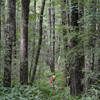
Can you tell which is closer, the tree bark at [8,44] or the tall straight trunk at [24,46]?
the tree bark at [8,44]

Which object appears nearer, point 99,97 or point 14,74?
point 99,97

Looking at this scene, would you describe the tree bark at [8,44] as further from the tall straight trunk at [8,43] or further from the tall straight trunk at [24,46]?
the tall straight trunk at [24,46]

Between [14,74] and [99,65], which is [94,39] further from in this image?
[14,74]

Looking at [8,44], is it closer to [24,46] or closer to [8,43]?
[8,43]

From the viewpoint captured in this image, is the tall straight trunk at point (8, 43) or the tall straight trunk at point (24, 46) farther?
the tall straight trunk at point (24, 46)

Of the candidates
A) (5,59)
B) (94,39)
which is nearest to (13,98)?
(5,59)

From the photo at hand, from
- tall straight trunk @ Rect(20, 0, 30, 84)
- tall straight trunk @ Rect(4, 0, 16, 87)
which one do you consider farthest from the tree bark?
tall straight trunk @ Rect(20, 0, 30, 84)

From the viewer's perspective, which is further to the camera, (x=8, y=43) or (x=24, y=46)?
(x=24, y=46)

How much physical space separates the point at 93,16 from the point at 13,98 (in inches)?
173

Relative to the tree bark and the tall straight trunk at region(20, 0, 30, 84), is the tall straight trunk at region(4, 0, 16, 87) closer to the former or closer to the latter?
the tree bark

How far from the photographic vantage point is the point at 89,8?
17.4 ft

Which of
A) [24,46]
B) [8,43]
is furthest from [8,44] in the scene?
[24,46]

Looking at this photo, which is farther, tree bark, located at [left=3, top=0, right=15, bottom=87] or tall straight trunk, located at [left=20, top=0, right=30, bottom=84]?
tall straight trunk, located at [left=20, top=0, right=30, bottom=84]

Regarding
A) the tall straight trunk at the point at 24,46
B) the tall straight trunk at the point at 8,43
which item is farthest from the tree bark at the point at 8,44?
the tall straight trunk at the point at 24,46
